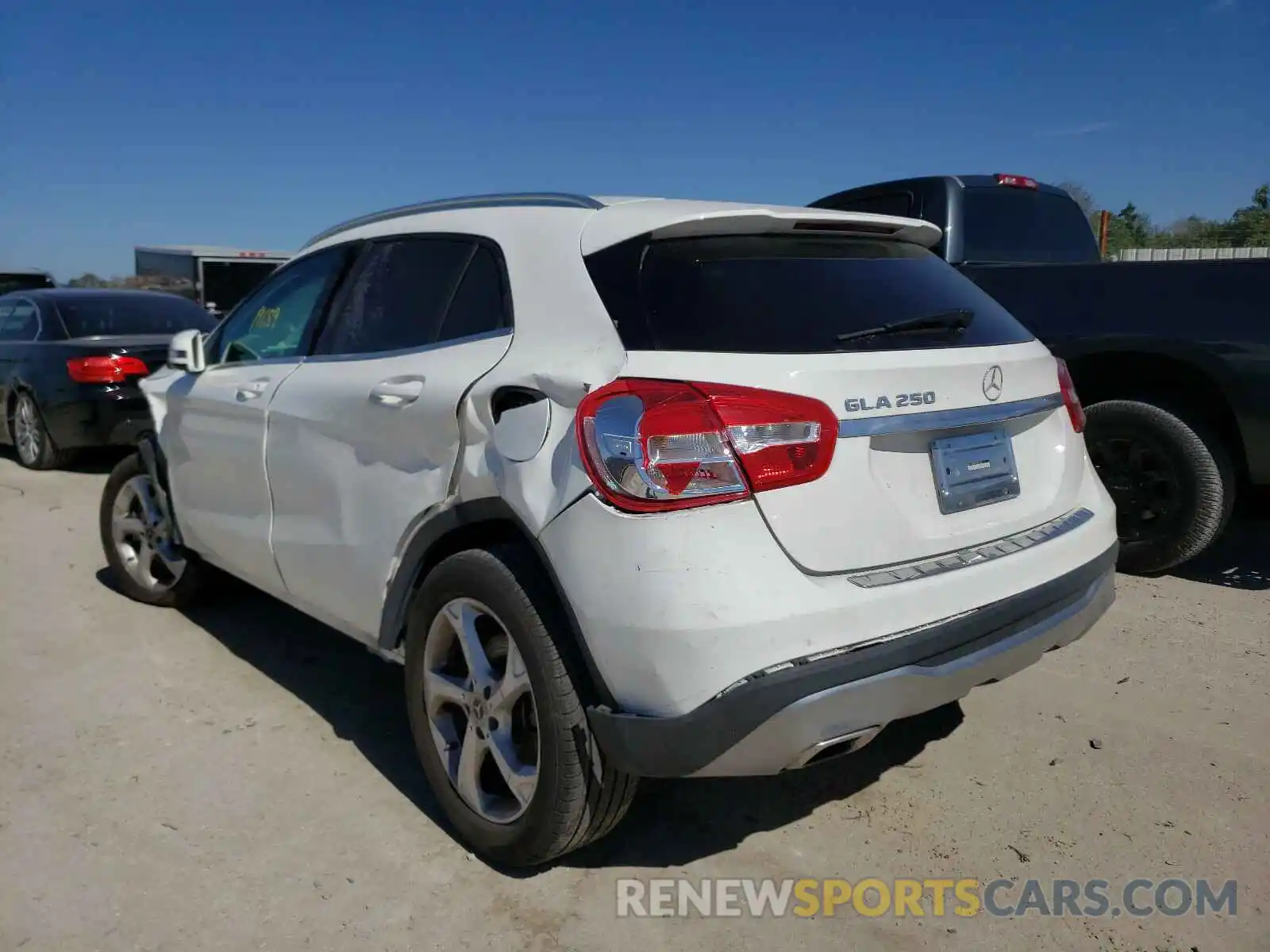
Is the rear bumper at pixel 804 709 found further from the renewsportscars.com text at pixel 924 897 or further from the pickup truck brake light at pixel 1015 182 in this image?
the pickup truck brake light at pixel 1015 182

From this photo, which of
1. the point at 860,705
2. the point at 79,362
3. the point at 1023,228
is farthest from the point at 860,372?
the point at 79,362

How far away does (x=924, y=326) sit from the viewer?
8.50ft

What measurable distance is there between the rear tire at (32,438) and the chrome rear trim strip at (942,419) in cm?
771

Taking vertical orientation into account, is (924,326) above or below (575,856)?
above

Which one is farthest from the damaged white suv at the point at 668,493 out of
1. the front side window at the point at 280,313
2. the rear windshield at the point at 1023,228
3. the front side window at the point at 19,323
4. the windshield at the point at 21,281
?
the windshield at the point at 21,281

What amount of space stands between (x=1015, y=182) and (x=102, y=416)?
6802 mm

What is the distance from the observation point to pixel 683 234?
8.17 feet

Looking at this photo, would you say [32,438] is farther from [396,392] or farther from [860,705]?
[860,705]

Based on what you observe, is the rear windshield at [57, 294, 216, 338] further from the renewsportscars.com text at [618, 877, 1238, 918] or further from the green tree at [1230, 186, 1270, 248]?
the green tree at [1230, 186, 1270, 248]

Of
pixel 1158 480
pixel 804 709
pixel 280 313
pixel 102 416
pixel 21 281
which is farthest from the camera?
pixel 21 281

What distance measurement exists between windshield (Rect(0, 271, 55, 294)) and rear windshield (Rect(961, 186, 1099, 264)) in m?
14.7

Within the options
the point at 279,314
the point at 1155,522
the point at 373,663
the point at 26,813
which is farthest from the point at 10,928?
the point at 1155,522

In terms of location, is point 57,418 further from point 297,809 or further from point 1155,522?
point 1155,522

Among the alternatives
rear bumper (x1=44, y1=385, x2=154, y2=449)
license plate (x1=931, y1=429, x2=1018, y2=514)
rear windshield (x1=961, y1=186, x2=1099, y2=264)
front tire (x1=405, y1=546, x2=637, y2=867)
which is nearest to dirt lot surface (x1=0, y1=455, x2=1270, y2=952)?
front tire (x1=405, y1=546, x2=637, y2=867)
